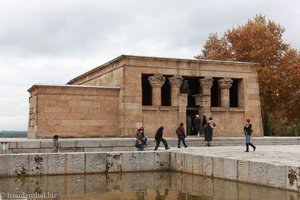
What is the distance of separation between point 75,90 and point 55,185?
556 inches

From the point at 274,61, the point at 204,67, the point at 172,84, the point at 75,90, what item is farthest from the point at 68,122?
the point at 274,61

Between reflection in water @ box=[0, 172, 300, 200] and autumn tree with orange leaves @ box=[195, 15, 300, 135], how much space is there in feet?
91.9

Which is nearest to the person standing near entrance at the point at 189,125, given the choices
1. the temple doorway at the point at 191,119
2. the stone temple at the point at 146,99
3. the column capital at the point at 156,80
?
the temple doorway at the point at 191,119

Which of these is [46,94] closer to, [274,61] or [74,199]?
[74,199]

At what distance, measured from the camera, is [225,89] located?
29844 millimetres

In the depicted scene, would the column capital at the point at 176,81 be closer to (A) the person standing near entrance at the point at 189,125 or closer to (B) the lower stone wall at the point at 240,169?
(A) the person standing near entrance at the point at 189,125

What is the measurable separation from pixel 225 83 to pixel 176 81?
13.3 ft

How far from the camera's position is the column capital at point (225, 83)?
2962cm

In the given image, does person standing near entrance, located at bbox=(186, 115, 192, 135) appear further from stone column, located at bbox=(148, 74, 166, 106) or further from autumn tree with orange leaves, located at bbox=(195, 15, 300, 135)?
autumn tree with orange leaves, located at bbox=(195, 15, 300, 135)

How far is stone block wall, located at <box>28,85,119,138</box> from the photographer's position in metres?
25.0

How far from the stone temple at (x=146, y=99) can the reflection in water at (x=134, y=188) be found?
1164 centimetres

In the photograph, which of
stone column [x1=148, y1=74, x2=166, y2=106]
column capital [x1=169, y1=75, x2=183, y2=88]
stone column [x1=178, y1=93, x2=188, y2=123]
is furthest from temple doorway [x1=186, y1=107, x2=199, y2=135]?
stone column [x1=148, y1=74, x2=166, y2=106]

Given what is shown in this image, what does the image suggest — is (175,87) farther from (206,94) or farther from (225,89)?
(225,89)

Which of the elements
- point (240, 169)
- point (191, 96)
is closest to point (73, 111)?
point (191, 96)
